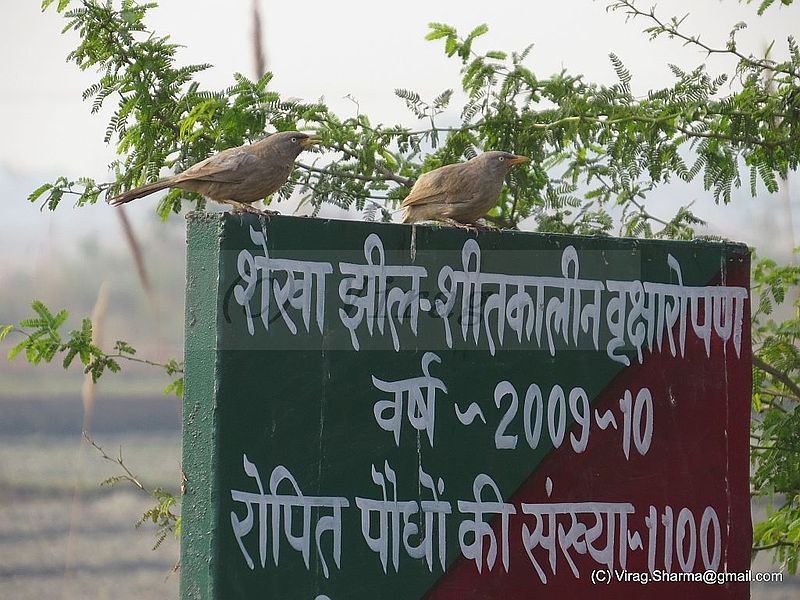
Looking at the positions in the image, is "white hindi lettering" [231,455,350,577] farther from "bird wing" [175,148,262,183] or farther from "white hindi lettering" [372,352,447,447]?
"bird wing" [175,148,262,183]

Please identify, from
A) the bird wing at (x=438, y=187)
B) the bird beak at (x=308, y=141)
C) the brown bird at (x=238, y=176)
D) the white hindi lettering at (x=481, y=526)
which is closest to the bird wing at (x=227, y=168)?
the brown bird at (x=238, y=176)

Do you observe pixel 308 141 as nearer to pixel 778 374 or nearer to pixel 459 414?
pixel 459 414

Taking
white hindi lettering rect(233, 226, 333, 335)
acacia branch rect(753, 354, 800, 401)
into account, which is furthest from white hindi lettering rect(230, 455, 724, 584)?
acacia branch rect(753, 354, 800, 401)

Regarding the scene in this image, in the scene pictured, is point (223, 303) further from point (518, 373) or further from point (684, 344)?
point (684, 344)

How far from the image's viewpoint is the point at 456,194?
3.81 m

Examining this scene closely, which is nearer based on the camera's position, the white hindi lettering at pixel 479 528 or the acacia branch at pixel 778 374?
the white hindi lettering at pixel 479 528

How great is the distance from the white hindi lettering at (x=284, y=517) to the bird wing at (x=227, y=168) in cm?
113

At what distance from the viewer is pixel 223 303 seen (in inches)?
107

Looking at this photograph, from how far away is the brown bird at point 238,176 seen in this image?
11.4ft

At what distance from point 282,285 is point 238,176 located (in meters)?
0.80

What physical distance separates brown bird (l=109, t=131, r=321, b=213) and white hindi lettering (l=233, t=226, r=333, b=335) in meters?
0.69

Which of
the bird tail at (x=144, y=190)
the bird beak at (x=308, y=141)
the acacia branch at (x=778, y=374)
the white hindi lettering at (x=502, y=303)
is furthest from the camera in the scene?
the acacia branch at (x=778, y=374)

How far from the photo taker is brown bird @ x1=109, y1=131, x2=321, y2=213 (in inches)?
136

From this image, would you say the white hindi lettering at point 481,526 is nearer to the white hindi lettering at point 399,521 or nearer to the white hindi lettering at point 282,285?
the white hindi lettering at point 399,521
